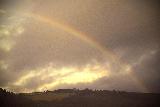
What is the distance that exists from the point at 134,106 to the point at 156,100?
10267 millimetres

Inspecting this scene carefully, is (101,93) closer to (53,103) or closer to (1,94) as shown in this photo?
(53,103)

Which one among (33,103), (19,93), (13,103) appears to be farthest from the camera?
(19,93)

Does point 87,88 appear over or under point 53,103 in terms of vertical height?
over

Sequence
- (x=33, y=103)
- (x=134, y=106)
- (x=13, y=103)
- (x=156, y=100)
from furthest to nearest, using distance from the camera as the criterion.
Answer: (x=156, y=100) < (x=134, y=106) < (x=33, y=103) < (x=13, y=103)

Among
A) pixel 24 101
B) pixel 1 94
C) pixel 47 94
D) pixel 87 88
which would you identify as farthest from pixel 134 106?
pixel 1 94

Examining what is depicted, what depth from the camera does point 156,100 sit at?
2721 inches

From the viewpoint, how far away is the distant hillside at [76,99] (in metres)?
50.9

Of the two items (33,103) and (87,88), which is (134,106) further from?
(33,103)

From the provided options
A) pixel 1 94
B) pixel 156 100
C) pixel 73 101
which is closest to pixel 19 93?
pixel 1 94

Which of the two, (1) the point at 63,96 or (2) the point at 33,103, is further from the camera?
(1) the point at 63,96

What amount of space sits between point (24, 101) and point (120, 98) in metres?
28.6

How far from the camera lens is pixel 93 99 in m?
65.0

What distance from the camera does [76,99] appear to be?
203ft

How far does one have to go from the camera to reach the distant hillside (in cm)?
5092
